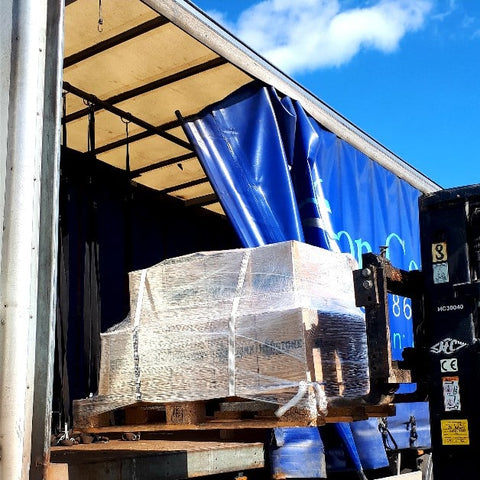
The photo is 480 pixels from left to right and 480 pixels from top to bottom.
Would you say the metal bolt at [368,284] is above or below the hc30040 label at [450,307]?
above

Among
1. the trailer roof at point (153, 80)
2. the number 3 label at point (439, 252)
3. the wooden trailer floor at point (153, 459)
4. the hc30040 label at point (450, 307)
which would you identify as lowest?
the wooden trailer floor at point (153, 459)

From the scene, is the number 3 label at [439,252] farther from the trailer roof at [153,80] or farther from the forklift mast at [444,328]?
the trailer roof at [153,80]

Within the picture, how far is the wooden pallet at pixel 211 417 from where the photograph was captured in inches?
130

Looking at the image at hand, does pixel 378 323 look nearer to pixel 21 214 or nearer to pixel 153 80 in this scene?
pixel 21 214

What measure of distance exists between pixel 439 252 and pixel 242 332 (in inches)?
47.2

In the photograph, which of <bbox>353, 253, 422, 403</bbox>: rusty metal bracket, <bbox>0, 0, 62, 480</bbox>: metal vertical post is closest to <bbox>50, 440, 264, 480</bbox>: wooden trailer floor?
<bbox>0, 0, 62, 480</bbox>: metal vertical post

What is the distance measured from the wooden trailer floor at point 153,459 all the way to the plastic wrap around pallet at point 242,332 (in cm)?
31

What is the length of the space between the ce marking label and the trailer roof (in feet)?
8.54

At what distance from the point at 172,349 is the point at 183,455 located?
2.92 ft

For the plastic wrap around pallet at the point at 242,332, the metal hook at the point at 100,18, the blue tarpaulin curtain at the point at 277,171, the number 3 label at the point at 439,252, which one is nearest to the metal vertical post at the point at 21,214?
the plastic wrap around pallet at the point at 242,332

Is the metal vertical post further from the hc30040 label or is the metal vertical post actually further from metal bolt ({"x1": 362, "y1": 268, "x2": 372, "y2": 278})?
the hc30040 label

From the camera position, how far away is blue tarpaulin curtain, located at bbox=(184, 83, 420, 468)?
4.80 m

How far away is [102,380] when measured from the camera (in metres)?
4.05

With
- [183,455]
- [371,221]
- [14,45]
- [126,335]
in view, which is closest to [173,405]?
[126,335]
